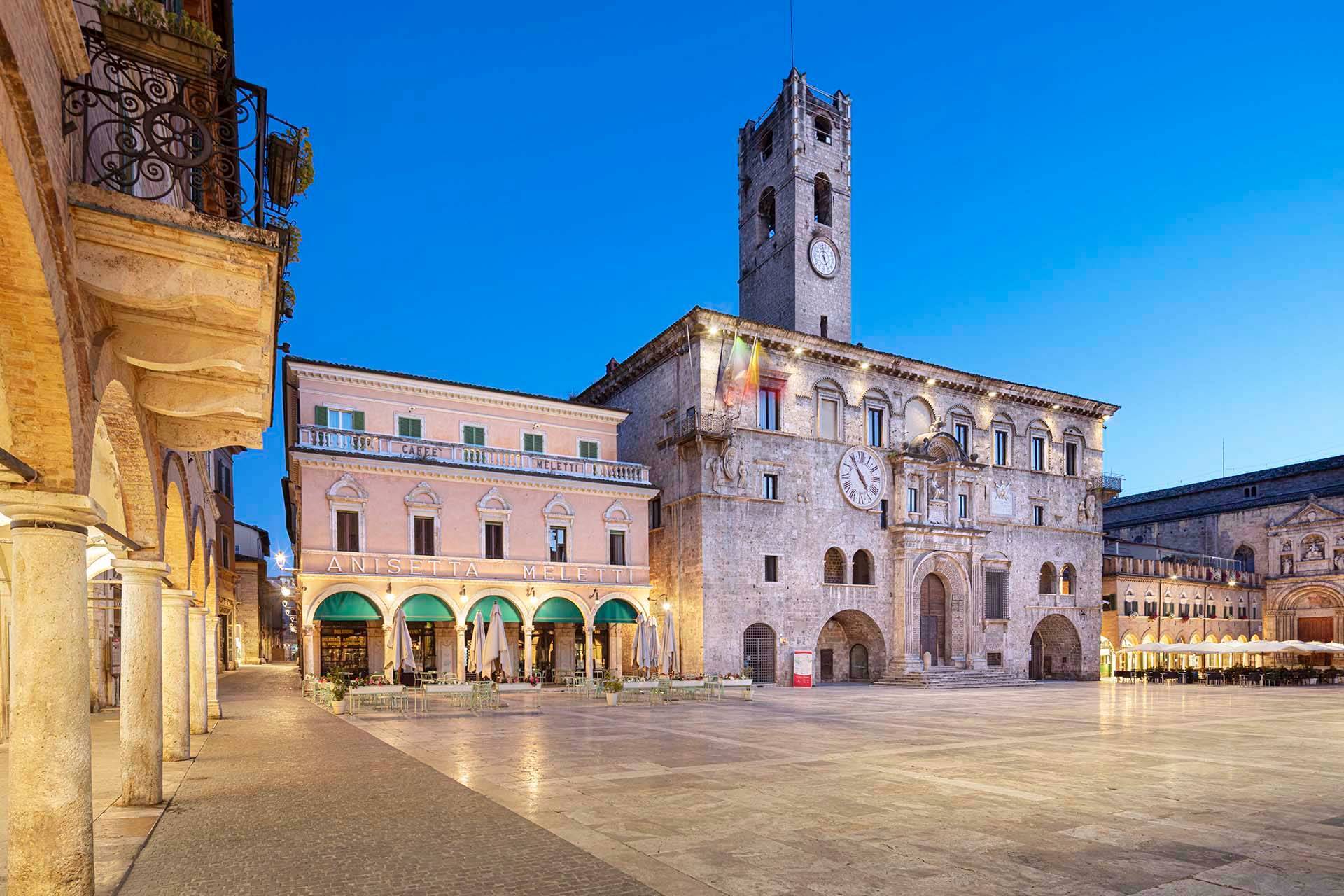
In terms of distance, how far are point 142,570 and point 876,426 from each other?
34.3 meters

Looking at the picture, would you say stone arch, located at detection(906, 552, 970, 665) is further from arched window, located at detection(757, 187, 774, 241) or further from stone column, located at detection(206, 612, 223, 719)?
stone column, located at detection(206, 612, 223, 719)

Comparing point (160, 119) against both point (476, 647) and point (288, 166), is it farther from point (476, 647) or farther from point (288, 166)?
point (476, 647)

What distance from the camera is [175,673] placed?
1270cm

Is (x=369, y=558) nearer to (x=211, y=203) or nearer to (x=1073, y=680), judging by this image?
(x=211, y=203)

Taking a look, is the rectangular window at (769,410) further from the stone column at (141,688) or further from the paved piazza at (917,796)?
the stone column at (141,688)

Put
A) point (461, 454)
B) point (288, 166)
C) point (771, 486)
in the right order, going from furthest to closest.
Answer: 1. point (771, 486)
2. point (461, 454)
3. point (288, 166)

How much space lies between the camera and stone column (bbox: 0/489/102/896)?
5758 millimetres

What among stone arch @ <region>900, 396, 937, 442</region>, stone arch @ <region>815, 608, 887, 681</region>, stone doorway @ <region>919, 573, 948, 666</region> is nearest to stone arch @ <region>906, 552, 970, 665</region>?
stone doorway @ <region>919, 573, 948, 666</region>

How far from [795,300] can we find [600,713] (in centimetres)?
2457

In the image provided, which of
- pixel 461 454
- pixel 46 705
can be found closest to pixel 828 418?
pixel 461 454

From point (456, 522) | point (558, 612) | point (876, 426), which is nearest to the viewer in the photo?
point (456, 522)

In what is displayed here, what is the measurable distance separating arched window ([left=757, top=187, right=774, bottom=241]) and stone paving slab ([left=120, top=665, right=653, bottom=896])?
35.5 metres

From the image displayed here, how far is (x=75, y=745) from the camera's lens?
596cm

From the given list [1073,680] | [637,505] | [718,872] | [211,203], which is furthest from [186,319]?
[1073,680]
